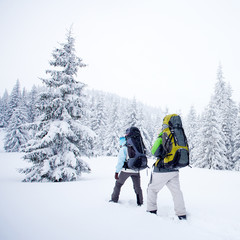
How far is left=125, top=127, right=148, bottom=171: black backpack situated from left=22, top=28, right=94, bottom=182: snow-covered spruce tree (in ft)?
17.0

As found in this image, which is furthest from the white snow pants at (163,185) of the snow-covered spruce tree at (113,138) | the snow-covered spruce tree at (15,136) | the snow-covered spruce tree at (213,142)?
the snow-covered spruce tree at (15,136)

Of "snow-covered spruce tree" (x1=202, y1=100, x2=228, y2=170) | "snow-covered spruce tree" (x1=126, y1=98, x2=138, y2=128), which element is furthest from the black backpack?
"snow-covered spruce tree" (x1=126, y1=98, x2=138, y2=128)

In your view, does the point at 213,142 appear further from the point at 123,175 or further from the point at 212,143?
the point at 123,175

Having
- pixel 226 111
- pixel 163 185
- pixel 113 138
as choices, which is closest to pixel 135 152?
pixel 163 185

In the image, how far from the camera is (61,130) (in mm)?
9258

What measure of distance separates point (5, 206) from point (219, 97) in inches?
1687

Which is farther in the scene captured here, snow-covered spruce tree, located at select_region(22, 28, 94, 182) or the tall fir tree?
the tall fir tree

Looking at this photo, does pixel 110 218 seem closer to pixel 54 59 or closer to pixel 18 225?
pixel 18 225

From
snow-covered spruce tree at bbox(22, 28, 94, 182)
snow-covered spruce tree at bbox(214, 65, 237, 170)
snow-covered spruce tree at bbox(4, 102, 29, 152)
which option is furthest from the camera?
snow-covered spruce tree at bbox(4, 102, 29, 152)

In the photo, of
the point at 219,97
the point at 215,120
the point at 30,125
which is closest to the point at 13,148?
the point at 30,125

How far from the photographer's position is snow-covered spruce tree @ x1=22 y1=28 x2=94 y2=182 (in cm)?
922

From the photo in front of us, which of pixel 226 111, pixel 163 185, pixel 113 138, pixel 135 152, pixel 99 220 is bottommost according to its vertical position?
pixel 113 138

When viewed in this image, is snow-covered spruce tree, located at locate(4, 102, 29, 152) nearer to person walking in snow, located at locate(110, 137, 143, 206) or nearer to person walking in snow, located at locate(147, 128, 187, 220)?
person walking in snow, located at locate(110, 137, 143, 206)

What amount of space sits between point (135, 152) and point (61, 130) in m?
5.63
